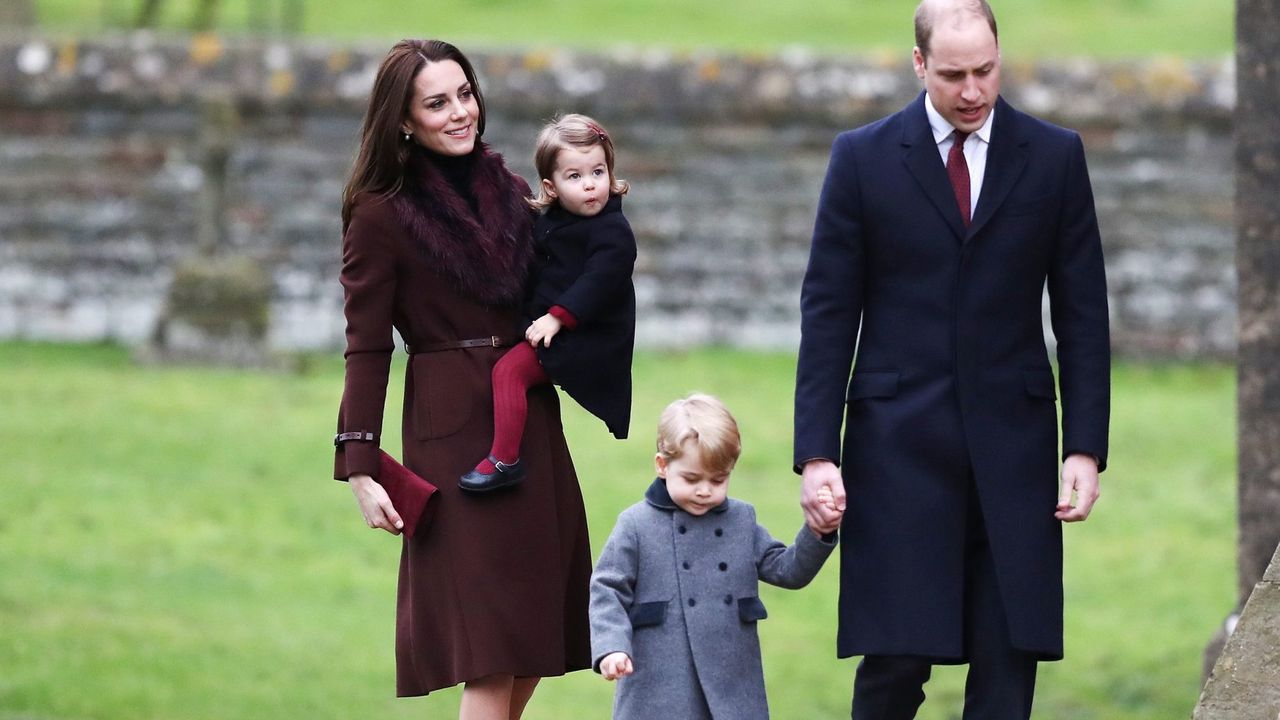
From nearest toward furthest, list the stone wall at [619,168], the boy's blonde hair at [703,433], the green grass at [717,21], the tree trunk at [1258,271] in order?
the boy's blonde hair at [703,433] → the tree trunk at [1258,271] → the stone wall at [619,168] → the green grass at [717,21]

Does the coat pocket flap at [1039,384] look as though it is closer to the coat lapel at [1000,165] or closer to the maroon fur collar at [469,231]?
the coat lapel at [1000,165]

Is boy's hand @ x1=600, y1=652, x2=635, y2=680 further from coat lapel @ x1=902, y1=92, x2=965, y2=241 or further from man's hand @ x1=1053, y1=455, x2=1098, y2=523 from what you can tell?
coat lapel @ x1=902, y1=92, x2=965, y2=241

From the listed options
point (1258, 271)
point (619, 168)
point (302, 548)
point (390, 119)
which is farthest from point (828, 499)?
point (619, 168)

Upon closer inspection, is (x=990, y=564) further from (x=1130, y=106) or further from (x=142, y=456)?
(x=1130, y=106)

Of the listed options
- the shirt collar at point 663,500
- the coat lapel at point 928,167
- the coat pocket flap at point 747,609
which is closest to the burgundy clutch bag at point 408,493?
the shirt collar at point 663,500

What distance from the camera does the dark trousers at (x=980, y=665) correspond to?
14.5ft

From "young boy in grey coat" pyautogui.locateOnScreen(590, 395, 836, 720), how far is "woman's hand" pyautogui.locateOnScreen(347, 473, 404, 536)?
45cm

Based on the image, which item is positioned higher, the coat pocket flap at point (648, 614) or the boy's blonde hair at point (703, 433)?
the boy's blonde hair at point (703, 433)

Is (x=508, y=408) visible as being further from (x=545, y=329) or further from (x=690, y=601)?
(x=690, y=601)

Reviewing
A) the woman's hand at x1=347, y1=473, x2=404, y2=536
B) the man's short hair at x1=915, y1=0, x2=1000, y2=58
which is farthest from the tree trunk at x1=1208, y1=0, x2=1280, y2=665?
the woman's hand at x1=347, y1=473, x2=404, y2=536

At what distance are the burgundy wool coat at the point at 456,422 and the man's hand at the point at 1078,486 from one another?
109cm

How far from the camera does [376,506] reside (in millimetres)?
4445

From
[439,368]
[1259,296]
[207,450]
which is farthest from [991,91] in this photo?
[207,450]

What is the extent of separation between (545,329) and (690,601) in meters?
0.66
